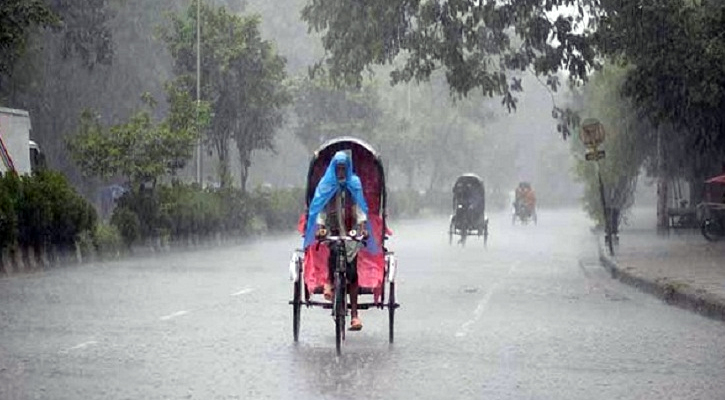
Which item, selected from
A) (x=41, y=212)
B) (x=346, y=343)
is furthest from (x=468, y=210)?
(x=346, y=343)

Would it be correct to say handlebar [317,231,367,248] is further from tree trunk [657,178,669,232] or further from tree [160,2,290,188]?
tree trunk [657,178,669,232]

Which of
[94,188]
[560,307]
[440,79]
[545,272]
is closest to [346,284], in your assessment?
[560,307]

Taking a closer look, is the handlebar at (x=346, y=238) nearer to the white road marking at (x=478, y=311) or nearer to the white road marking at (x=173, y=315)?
the white road marking at (x=478, y=311)

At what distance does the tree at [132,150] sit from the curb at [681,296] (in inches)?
583

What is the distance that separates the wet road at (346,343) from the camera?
445 inches

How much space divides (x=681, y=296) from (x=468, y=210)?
24.0 metres

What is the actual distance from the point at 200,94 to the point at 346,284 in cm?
3621

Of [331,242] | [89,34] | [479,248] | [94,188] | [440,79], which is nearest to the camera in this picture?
[331,242]

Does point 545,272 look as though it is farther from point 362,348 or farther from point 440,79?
point 440,79

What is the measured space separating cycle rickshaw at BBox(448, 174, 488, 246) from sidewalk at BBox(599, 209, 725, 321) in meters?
4.70

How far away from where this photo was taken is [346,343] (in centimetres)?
1474

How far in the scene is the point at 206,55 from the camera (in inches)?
1988

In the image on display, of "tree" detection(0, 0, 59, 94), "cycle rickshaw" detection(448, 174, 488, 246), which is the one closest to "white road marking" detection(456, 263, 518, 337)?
"tree" detection(0, 0, 59, 94)

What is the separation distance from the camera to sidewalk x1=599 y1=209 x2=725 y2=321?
2066 centimetres
